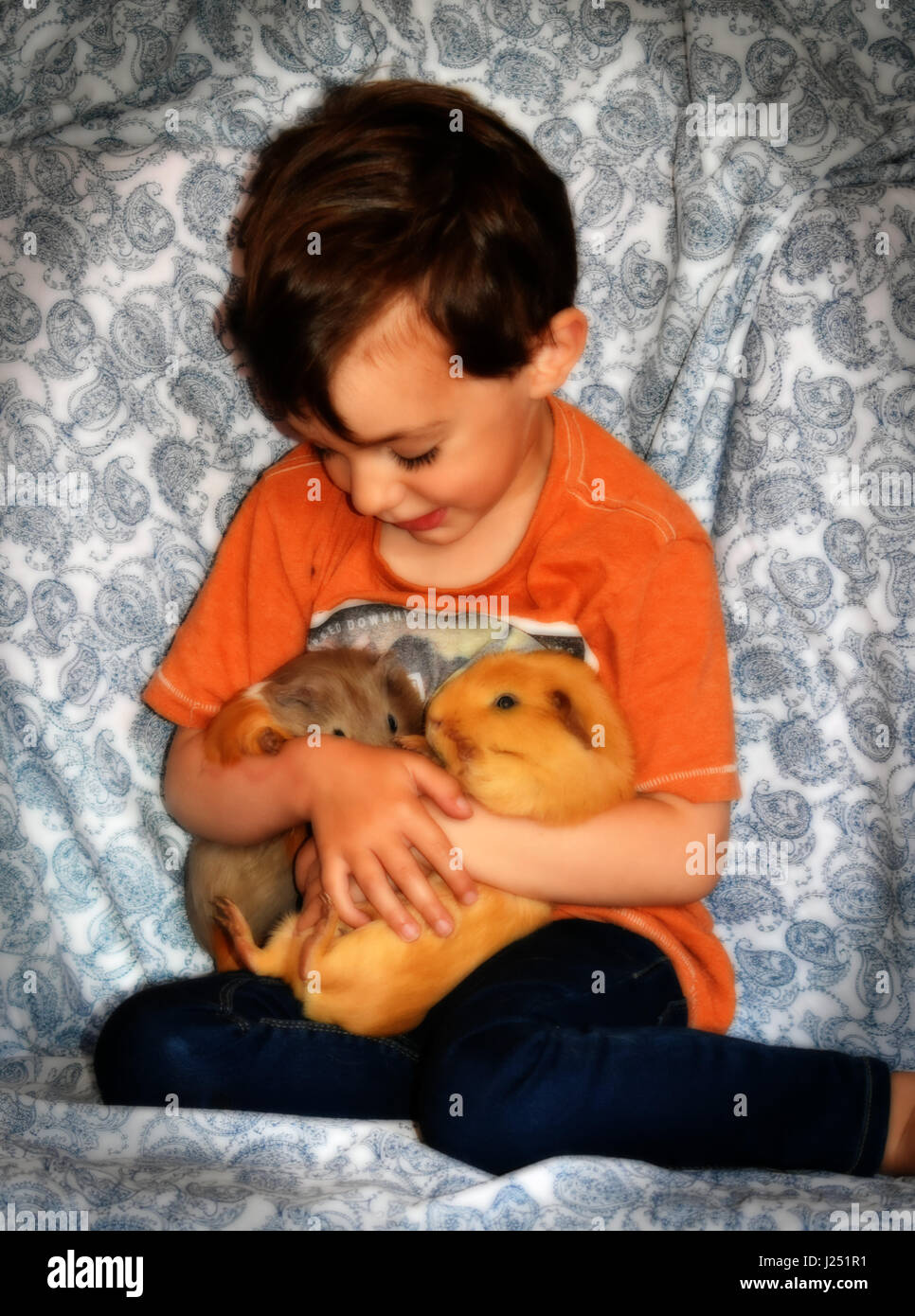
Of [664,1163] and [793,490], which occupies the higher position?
[793,490]

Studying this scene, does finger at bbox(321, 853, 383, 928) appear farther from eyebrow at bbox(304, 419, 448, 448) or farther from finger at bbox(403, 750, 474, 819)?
eyebrow at bbox(304, 419, 448, 448)

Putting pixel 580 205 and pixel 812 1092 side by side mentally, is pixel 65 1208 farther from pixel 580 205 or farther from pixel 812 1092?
pixel 580 205

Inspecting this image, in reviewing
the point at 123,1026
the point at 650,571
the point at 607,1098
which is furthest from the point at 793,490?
the point at 123,1026

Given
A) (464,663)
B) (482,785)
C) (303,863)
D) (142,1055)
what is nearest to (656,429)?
(464,663)

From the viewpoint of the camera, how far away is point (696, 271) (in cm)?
143

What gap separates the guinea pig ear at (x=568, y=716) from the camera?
1.16 meters

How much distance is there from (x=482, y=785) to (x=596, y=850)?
0.12m

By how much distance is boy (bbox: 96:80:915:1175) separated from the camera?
1.12 metres

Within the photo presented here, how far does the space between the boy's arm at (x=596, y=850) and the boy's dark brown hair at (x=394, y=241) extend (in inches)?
15.2

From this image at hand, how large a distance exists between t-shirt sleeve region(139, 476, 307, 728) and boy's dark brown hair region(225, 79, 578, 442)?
24cm

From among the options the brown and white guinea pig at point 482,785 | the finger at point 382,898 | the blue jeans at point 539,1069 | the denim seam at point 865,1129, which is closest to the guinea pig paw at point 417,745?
the brown and white guinea pig at point 482,785

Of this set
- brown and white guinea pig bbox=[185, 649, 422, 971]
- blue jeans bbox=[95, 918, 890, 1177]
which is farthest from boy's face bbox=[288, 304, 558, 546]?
blue jeans bbox=[95, 918, 890, 1177]

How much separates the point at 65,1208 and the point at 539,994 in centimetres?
43

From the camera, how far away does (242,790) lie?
126 centimetres
